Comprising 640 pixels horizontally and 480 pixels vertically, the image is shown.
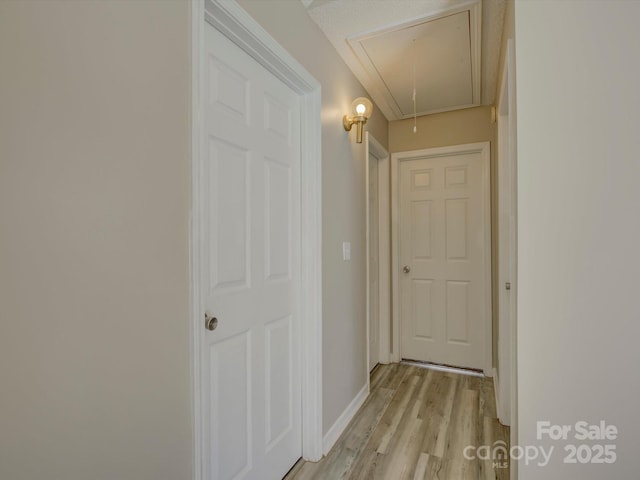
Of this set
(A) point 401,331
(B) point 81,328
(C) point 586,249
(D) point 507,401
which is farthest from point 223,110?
(A) point 401,331

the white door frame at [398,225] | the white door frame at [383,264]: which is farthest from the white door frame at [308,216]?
the white door frame at [398,225]

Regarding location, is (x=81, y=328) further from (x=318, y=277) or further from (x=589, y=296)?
(x=589, y=296)

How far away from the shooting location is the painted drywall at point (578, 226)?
1.19 m

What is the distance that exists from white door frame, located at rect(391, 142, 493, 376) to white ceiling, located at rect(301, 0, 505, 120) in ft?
1.39

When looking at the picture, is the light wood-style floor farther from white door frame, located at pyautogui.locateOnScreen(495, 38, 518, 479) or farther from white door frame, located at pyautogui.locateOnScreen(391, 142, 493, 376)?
white door frame, located at pyautogui.locateOnScreen(391, 142, 493, 376)

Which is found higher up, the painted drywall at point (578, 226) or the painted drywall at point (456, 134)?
the painted drywall at point (456, 134)

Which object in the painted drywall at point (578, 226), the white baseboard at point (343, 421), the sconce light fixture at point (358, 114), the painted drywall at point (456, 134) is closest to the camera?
the painted drywall at point (578, 226)

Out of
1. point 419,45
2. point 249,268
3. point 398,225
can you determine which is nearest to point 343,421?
point 249,268

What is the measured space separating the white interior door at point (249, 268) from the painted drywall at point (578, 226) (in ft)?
3.52

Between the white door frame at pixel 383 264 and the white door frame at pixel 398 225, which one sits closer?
the white door frame at pixel 398 225

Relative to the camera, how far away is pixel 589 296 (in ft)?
3.99

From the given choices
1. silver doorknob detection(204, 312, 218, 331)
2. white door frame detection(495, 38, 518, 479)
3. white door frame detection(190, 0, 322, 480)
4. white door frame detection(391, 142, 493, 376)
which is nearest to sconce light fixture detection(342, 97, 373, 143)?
white door frame detection(190, 0, 322, 480)

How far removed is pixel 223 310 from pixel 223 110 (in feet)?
2.64

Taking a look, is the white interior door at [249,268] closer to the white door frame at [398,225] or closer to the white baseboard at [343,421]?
the white baseboard at [343,421]
